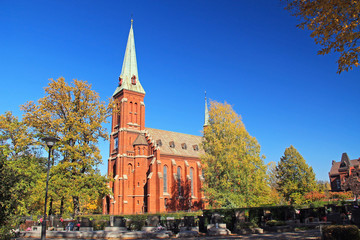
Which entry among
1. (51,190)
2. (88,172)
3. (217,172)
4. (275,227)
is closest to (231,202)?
(217,172)

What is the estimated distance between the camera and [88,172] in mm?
29062

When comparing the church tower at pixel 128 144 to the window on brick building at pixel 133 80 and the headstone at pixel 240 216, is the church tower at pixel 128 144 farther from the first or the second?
the headstone at pixel 240 216

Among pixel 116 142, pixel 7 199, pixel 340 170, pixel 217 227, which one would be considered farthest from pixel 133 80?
pixel 340 170

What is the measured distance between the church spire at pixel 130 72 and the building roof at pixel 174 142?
8883 mm

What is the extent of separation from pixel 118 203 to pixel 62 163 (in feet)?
64.8

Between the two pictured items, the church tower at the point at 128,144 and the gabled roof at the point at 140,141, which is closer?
the church tower at the point at 128,144

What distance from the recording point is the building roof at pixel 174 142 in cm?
5436

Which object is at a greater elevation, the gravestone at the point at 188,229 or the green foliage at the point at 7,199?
the green foliage at the point at 7,199

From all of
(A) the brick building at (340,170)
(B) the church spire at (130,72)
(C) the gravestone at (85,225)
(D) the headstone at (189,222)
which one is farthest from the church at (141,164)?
(A) the brick building at (340,170)

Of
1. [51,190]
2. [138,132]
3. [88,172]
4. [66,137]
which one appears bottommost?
[51,190]

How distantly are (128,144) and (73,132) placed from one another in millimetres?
21647

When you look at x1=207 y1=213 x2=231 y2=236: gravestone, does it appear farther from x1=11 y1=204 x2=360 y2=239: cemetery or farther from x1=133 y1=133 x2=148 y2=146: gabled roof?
x1=133 y1=133 x2=148 y2=146: gabled roof

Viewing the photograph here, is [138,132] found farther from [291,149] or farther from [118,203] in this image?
[291,149]

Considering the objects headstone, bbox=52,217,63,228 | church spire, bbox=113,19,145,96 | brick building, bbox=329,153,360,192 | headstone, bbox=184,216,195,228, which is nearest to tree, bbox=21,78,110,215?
headstone, bbox=52,217,63,228
